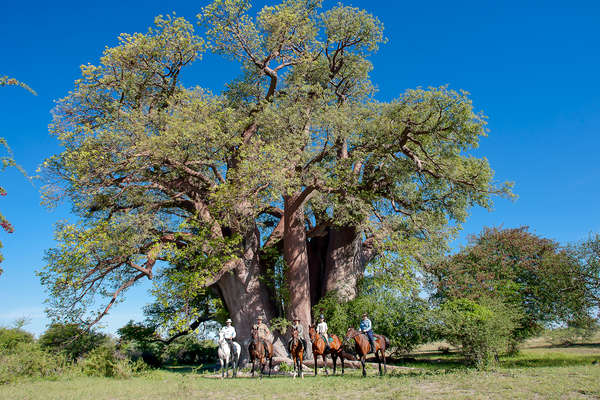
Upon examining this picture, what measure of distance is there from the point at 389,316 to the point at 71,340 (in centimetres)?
1231

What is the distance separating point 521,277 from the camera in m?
20.3

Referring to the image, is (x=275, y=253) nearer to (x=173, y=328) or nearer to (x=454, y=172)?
(x=173, y=328)

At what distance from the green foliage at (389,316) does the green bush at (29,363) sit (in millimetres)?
9798

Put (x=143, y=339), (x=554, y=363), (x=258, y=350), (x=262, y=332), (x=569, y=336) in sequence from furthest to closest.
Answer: (x=569, y=336) → (x=143, y=339) → (x=554, y=363) → (x=262, y=332) → (x=258, y=350)

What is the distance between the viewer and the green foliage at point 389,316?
619 inches

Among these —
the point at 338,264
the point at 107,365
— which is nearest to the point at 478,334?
the point at 338,264

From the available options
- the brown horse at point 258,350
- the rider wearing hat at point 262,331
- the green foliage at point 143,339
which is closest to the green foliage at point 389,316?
the rider wearing hat at point 262,331

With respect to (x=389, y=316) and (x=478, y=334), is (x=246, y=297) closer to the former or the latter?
(x=389, y=316)

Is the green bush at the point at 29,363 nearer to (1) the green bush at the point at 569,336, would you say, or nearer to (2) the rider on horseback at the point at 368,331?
(2) the rider on horseback at the point at 368,331

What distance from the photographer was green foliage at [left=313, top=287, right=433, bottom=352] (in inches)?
619

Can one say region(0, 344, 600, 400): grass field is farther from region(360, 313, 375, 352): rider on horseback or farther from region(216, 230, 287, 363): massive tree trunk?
region(216, 230, 287, 363): massive tree trunk

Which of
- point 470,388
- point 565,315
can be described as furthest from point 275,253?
point 565,315

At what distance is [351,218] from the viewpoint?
1591 cm

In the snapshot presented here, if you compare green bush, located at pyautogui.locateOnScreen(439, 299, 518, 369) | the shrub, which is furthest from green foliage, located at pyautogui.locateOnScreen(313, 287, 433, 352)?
the shrub
